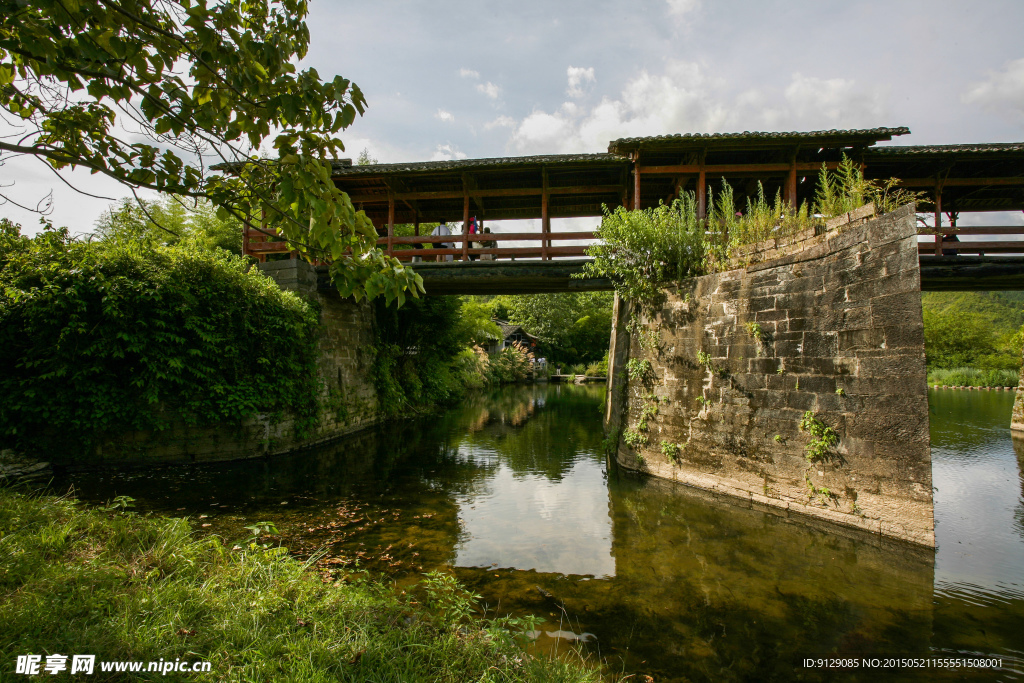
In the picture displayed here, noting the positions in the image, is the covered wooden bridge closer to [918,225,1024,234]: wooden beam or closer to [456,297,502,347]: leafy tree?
[918,225,1024,234]: wooden beam

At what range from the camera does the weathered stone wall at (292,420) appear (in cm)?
742

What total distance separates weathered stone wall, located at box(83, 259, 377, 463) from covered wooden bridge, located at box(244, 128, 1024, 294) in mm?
1912

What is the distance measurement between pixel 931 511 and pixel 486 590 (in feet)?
13.9

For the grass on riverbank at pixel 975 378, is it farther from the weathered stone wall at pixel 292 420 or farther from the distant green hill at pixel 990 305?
the distant green hill at pixel 990 305

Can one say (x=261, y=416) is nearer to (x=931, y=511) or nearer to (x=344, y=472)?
(x=344, y=472)

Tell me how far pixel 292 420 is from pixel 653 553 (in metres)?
7.48

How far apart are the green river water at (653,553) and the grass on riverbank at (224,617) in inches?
29.5

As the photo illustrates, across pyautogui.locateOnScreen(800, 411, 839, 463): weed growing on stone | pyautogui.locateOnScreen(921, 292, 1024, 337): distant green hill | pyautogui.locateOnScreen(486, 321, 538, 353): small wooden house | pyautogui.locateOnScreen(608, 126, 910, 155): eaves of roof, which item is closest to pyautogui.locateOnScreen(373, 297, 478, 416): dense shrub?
pyautogui.locateOnScreen(608, 126, 910, 155): eaves of roof

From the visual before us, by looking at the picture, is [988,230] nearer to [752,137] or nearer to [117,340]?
[752,137]

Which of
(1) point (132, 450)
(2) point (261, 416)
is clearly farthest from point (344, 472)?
(1) point (132, 450)

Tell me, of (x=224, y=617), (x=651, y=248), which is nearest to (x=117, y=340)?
(x=224, y=617)

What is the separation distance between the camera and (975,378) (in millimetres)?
23875

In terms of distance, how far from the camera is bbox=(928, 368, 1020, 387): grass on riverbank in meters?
23.0

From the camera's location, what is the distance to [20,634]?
198 cm
